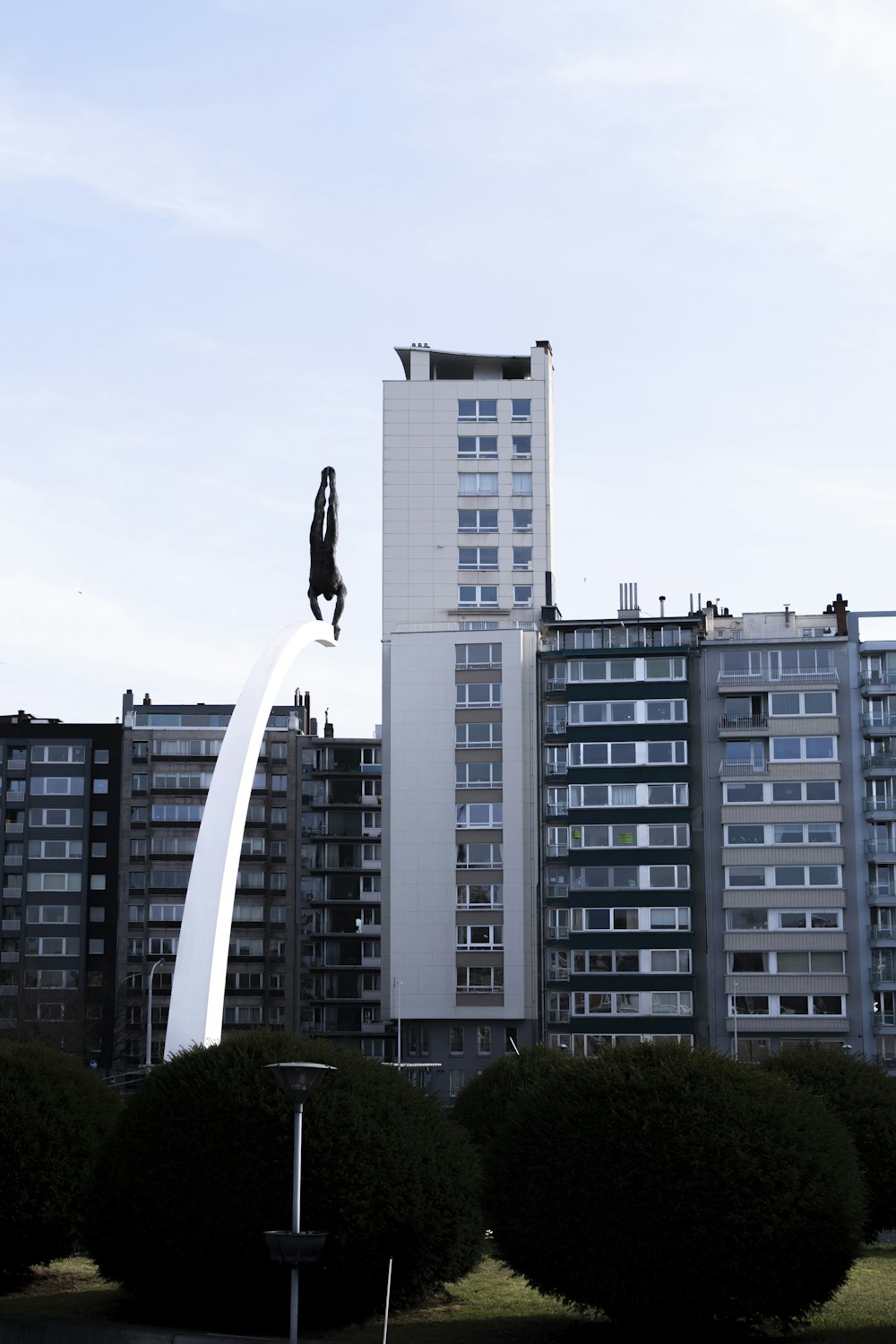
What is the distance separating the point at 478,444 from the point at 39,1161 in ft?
272

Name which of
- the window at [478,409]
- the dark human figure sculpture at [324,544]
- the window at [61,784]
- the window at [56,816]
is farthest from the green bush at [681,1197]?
the window at [61,784]

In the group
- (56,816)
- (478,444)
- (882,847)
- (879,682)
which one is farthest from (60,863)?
(879,682)

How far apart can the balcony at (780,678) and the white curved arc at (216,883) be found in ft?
199

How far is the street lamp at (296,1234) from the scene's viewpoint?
59.3 ft

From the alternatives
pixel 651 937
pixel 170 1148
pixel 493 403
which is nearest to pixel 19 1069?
pixel 170 1148

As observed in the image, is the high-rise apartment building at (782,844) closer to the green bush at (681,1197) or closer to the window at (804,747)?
the window at (804,747)

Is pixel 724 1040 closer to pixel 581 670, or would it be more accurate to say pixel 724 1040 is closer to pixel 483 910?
pixel 483 910

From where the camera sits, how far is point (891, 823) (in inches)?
3418

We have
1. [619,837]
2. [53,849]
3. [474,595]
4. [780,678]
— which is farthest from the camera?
[53,849]

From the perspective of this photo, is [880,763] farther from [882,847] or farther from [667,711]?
[667,711]

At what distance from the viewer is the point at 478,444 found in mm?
103312

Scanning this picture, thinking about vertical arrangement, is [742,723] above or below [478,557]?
below

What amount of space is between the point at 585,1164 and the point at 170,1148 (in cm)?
508

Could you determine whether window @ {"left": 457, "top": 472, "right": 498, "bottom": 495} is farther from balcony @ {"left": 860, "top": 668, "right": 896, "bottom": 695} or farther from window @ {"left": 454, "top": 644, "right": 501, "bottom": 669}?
balcony @ {"left": 860, "top": 668, "right": 896, "bottom": 695}
